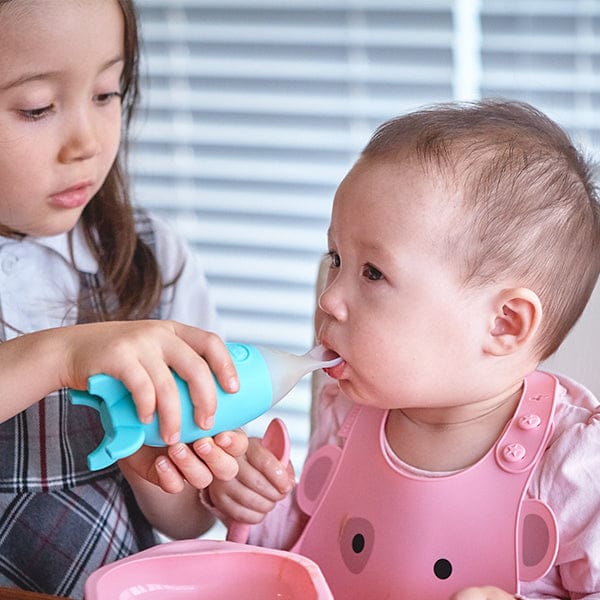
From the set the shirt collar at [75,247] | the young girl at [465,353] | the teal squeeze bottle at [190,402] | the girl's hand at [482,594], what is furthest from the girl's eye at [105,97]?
the girl's hand at [482,594]

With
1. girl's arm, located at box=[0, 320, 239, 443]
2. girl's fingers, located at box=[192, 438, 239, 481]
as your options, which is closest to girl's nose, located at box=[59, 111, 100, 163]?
girl's arm, located at box=[0, 320, 239, 443]

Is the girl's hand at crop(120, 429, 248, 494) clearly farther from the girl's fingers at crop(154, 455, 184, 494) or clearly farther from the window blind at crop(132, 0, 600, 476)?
the window blind at crop(132, 0, 600, 476)

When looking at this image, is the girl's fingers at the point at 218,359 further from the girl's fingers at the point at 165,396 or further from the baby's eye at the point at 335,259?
the baby's eye at the point at 335,259

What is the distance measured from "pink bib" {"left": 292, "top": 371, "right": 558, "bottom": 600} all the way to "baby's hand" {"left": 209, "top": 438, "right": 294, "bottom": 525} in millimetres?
56

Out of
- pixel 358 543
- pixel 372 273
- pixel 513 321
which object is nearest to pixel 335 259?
pixel 372 273

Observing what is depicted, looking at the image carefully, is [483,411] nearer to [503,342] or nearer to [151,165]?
[503,342]

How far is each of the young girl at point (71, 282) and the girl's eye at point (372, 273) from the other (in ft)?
0.62

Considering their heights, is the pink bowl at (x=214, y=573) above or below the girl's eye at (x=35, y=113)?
below

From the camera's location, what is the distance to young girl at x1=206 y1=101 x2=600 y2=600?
96 cm

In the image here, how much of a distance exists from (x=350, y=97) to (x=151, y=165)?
49 cm

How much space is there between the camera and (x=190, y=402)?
0.84m

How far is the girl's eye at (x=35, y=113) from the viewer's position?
1128mm

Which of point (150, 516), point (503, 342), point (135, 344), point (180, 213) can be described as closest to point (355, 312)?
point (503, 342)

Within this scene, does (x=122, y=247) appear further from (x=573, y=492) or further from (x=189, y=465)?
(x=573, y=492)
